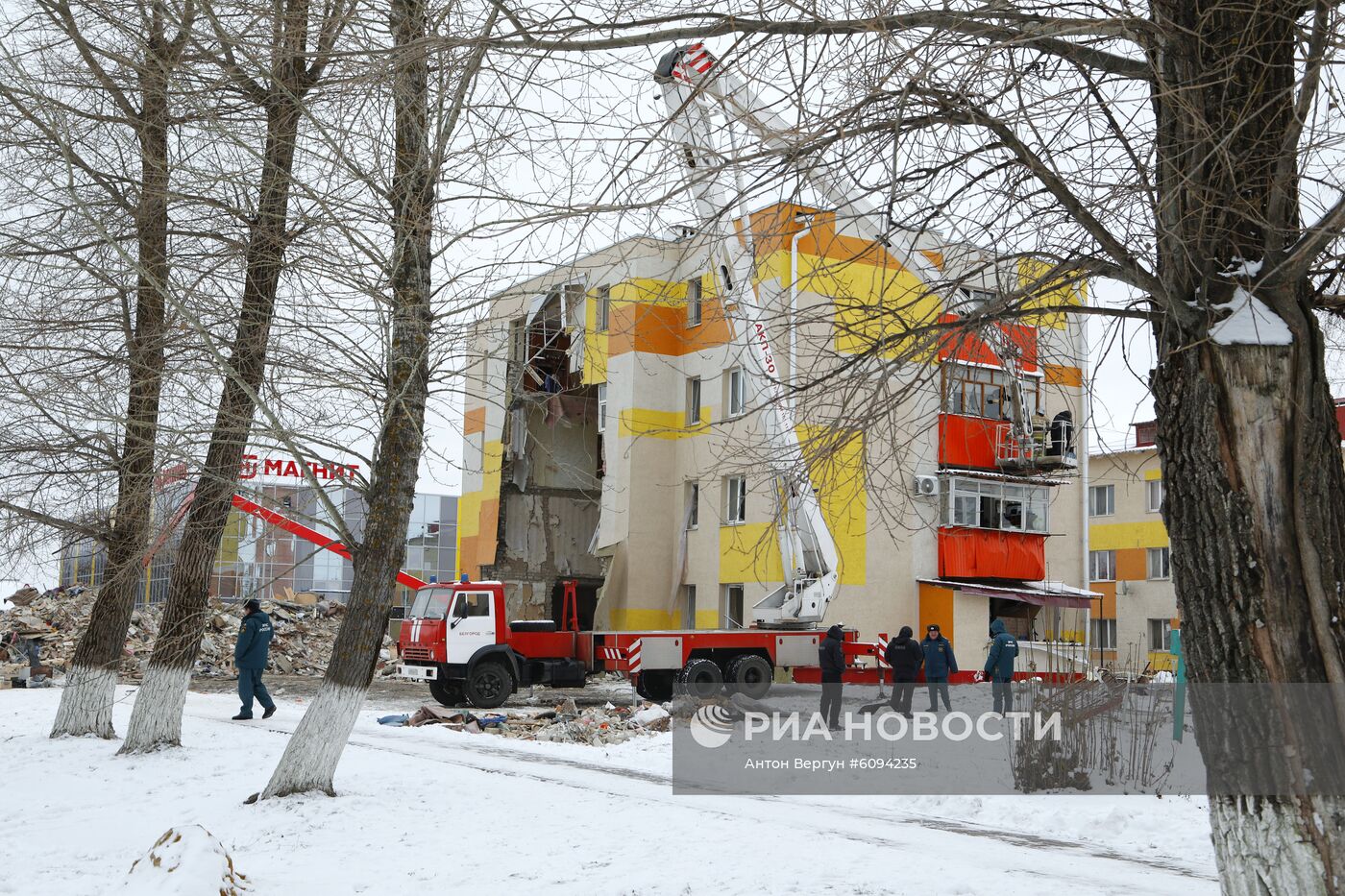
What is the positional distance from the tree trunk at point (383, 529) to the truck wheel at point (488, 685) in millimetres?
10898

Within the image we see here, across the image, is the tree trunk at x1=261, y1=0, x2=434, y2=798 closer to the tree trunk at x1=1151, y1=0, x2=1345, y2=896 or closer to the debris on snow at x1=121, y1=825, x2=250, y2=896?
the debris on snow at x1=121, y1=825, x2=250, y2=896

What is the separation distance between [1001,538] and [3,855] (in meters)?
23.7

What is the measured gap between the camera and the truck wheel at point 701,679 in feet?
67.9

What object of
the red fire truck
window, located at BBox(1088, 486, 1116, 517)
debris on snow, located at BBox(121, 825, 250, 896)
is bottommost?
debris on snow, located at BBox(121, 825, 250, 896)

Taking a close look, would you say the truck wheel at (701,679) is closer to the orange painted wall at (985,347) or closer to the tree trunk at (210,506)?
the tree trunk at (210,506)

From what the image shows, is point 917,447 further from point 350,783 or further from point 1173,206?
point 1173,206

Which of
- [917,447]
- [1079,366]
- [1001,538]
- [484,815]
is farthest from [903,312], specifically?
[1001,538]

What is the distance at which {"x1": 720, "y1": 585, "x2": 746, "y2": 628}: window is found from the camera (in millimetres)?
28469

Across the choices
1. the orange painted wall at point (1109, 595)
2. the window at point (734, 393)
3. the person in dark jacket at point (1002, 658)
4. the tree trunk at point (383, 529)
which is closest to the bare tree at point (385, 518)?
the tree trunk at point (383, 529)

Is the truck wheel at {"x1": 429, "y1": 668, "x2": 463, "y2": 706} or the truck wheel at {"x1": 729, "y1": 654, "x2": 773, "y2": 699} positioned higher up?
the truck wheel at {"x1": 729, "y1": 654, "x2": 773, "y2": 699}

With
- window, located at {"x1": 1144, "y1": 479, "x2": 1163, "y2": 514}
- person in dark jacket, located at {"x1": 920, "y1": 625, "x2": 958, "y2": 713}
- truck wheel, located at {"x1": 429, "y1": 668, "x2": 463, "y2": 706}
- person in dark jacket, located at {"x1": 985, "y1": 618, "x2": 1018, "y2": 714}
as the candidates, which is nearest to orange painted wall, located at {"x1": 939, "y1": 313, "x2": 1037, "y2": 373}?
person in dark jacket, located at {"x1": 985, "y1": 618, "x2": 1018, "y2": 714}

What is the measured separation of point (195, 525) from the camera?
1309cm

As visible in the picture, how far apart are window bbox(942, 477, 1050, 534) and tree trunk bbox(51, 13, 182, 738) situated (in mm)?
18297

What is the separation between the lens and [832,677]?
55.3ft
